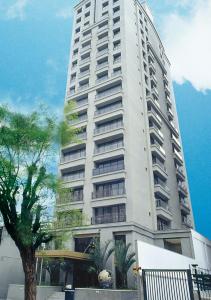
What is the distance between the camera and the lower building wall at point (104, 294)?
19547mm

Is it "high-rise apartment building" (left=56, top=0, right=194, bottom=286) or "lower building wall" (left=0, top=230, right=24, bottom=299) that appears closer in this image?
"lower building wall" (left=0, top=230, right=24, bottom=299)

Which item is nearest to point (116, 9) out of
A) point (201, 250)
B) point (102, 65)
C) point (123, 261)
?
point (102, 65)

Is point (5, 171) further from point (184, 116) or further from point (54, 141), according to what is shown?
point (184, 116)

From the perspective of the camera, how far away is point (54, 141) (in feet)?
52.3

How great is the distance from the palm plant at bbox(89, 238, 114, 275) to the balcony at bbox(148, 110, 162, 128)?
20216 mm

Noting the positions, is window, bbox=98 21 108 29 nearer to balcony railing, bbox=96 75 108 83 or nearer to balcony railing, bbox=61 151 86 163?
balcony railing, bbox=96 75 108 83

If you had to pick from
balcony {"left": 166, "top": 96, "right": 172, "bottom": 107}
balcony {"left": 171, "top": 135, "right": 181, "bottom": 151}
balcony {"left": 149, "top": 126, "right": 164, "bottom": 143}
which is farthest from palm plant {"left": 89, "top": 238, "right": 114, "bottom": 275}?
balcony {"left": 166, "top": 96, "right": 172, "bottom": 107}

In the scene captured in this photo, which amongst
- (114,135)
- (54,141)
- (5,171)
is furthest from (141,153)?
(5,171)

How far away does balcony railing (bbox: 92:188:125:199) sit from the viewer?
31.4 meters

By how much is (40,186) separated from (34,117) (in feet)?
12.7

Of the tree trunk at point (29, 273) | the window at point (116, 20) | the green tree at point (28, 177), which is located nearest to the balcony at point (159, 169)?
the green tree at point (28, 177)

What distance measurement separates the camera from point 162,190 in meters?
35.9

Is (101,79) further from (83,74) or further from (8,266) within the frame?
(8,266)

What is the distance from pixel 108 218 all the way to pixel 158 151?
12777 mm
